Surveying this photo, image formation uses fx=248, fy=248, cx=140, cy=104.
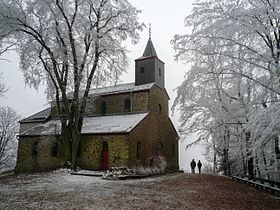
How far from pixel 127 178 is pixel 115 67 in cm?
1084

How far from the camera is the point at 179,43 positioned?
37.9 ft

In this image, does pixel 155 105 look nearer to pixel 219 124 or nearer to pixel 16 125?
pixel 219 124

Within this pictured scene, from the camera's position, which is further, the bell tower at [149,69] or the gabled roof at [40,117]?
the gabled roof at [40,117]

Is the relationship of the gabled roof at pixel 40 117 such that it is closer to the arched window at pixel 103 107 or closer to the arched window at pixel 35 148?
the arched window at pixel 35 148

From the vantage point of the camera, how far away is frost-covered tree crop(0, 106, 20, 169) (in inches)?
1662

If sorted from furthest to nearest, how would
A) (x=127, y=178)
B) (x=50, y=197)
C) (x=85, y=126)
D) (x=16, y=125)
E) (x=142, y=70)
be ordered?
1. (x=16, y=125)
2. (x=142, y=70)
3. (x=85, y=126)
4. (x=127, y=178)
5. (x=50, y=197)

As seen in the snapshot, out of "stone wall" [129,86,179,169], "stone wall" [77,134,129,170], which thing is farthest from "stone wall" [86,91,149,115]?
"stone wall" [77,134,129,170]

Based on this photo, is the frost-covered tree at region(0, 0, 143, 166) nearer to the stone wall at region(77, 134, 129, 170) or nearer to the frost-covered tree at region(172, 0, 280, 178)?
the stone wall at region(77, 134, 129, 170)

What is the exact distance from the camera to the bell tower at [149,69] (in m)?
28.2

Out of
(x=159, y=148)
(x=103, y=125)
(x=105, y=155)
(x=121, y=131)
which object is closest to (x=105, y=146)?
(x=105, y=155)

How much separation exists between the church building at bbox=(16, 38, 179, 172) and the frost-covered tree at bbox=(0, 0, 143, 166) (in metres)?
2.41

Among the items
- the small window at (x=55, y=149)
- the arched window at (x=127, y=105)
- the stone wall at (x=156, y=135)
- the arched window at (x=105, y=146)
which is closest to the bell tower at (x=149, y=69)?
the stone wall at (x=156, y=135)

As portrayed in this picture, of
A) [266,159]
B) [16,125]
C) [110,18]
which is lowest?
[266,159]

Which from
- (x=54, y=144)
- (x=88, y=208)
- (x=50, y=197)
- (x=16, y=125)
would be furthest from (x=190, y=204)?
(x=16, y=125)
